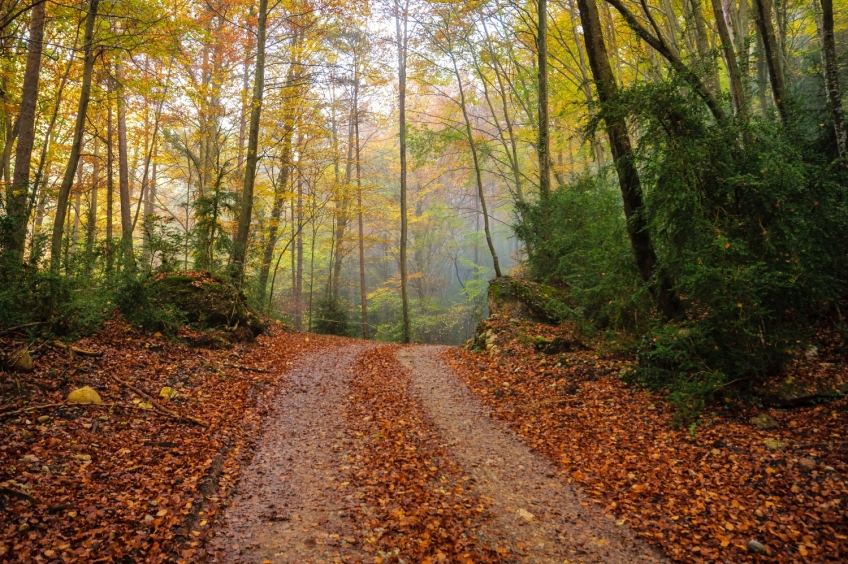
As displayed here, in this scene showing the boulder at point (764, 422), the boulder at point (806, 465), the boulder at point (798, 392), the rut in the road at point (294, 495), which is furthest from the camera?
the boulder at point (798, 392)

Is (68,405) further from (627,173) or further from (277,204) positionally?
(277,204)

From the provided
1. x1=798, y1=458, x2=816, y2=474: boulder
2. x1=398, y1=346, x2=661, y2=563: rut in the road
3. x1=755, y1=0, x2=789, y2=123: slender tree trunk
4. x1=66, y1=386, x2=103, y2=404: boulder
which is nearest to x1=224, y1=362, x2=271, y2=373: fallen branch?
x1=66, y1=386, x2=103, y2=404: boulder

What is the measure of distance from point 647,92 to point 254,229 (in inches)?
483

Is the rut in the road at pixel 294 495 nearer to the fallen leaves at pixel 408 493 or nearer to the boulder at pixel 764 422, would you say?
the fallen leaves at pixel 408 493

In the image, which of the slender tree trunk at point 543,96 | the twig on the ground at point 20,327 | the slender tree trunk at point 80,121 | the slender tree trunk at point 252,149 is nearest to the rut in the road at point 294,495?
the twig on the ground at point 20,327

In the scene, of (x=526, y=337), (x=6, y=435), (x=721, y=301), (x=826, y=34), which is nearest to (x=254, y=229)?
(x=526, y=337)

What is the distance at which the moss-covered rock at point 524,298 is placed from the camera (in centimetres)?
1082

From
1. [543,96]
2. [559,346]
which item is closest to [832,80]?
[559,346]

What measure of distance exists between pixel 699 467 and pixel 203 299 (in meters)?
8.91

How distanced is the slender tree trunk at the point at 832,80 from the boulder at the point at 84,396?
33.8 feet

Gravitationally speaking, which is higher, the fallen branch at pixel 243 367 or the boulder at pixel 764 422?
the fallen branch at pixel 243 367

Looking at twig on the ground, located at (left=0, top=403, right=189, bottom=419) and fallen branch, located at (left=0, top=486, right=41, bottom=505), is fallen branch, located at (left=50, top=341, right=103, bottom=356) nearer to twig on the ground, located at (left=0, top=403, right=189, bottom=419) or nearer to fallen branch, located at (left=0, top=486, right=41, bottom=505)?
twig on the ground, located at (left=0, top=403, right=189, bottom=419)

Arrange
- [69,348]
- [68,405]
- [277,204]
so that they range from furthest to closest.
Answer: [277,204] < [69,348] < [68,405]

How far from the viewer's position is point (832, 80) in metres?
6.39
